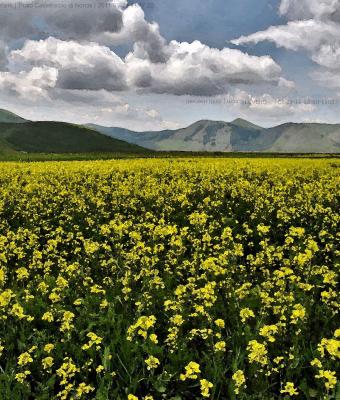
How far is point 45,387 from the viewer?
16.0 ft

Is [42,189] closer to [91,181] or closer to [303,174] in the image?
[91,181]

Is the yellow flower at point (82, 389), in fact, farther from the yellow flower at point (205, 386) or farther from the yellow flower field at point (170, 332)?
the yellow flower at point (205, 386)

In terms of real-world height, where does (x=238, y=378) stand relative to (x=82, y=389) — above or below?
above

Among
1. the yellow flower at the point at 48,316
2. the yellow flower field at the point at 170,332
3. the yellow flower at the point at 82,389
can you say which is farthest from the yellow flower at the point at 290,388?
the yellow flower at the point at 48,316

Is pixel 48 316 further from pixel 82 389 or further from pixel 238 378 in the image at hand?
pixel 238 378

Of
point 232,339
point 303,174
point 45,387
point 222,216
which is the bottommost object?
point 45,387

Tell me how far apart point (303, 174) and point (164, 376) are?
18328 millimetres

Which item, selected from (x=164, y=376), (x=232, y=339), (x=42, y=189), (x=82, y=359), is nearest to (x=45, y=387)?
(x=82, y=359)

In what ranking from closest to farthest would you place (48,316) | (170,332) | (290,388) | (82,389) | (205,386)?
(205,386), (290,388), (82,389), (48,316), (170,332)

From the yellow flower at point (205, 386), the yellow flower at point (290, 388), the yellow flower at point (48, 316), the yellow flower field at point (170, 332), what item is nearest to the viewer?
the yellow flower at point (205, 386)

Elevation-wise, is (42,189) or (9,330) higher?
(42,189)

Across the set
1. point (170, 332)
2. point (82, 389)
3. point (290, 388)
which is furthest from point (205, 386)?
point (170, 332)

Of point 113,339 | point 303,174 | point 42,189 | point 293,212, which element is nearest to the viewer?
point 113,339

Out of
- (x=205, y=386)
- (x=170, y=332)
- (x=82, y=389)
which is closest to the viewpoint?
(x=205, y=386)
